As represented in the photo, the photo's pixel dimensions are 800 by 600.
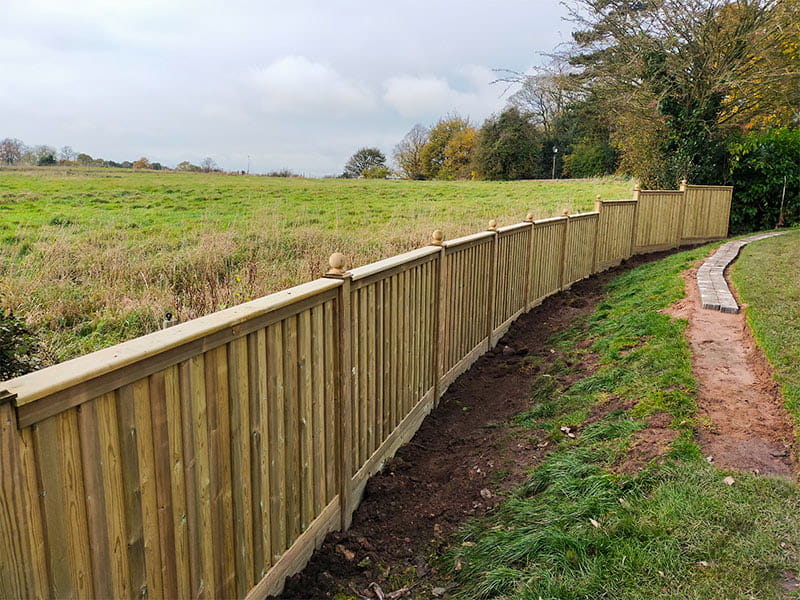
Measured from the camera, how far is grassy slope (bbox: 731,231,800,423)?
429 cm

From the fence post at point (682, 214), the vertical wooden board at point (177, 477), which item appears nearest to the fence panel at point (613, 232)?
the fence post at point (682, 214)

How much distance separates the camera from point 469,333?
232 inches

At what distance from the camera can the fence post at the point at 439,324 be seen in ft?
15.3

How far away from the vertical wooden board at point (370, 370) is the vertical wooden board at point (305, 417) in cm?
72

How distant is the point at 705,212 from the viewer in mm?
14758

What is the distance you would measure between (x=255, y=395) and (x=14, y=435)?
1033 millimetres

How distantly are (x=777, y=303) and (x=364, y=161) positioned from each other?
54.1 metres

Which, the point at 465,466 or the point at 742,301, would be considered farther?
the point at 742,301

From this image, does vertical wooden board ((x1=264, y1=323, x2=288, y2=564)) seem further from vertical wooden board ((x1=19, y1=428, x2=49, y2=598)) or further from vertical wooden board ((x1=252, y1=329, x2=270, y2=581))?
vertical wooden board ((x1=19, y1=428, x2=49, y2=598))

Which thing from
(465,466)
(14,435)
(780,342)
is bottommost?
(465,466)

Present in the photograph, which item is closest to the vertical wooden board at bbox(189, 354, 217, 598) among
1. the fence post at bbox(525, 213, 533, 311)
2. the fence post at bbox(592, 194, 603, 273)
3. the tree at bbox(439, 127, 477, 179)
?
the fence post at bbox(525, 213, 533, 311)

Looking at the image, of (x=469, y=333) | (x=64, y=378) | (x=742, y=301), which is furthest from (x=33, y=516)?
(x=742, y=301)

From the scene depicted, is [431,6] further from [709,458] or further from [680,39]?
[680,39]

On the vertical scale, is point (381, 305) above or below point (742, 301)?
above
